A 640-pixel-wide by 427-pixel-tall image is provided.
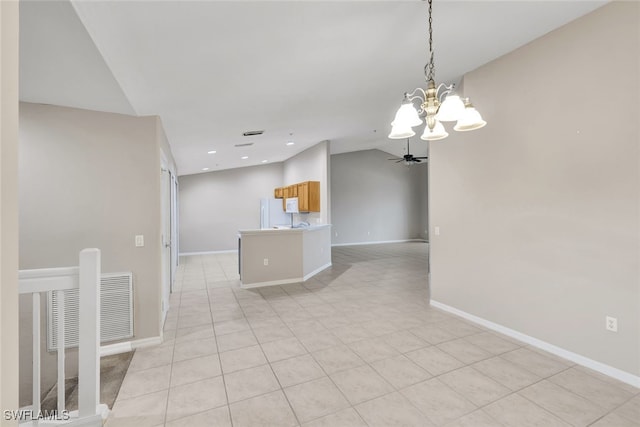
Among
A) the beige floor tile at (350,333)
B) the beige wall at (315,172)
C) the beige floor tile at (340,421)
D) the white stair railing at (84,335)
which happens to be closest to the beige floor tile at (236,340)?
the beige floor tile at (350,333)

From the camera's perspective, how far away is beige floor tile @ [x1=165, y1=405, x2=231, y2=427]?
1.85m

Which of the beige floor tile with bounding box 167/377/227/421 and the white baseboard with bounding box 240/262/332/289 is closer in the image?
the beige floor tile with bounding box 167/377/227/421

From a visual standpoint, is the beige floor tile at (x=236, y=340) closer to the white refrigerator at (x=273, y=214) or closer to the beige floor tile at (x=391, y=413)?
the beige floor tile at (x=391, y=413)

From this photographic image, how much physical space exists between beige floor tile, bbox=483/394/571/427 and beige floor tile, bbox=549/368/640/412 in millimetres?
442

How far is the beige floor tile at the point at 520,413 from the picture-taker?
1.80 metres

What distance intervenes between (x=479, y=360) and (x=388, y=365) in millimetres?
823

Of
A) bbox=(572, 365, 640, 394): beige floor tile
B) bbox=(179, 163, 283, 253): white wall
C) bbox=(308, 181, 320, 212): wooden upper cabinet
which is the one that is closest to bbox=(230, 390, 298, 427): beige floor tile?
bbox=(572, 365, 640, 394): beige floor tile

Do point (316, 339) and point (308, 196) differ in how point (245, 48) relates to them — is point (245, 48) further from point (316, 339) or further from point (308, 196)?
point (308, 196)

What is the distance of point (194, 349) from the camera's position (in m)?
2.89

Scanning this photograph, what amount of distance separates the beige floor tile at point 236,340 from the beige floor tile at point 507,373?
2134 mm

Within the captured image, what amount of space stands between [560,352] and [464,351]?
81 cm

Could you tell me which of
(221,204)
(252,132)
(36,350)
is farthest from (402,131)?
(221,204)

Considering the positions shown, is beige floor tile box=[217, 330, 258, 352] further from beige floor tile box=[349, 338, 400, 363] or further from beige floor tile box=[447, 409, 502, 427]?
beige floor tile box=[447, 409, 502, 427]

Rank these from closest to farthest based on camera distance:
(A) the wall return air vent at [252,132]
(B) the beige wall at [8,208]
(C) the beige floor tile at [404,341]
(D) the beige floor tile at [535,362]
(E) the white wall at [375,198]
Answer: (B) the beige wall at [8,208]
(D) the beige floor tile at [535,362]
(C) the beige floor tile at [404,341]
(A) the wall return air vent at [252,132]
(E) the white wall at [375,198]
